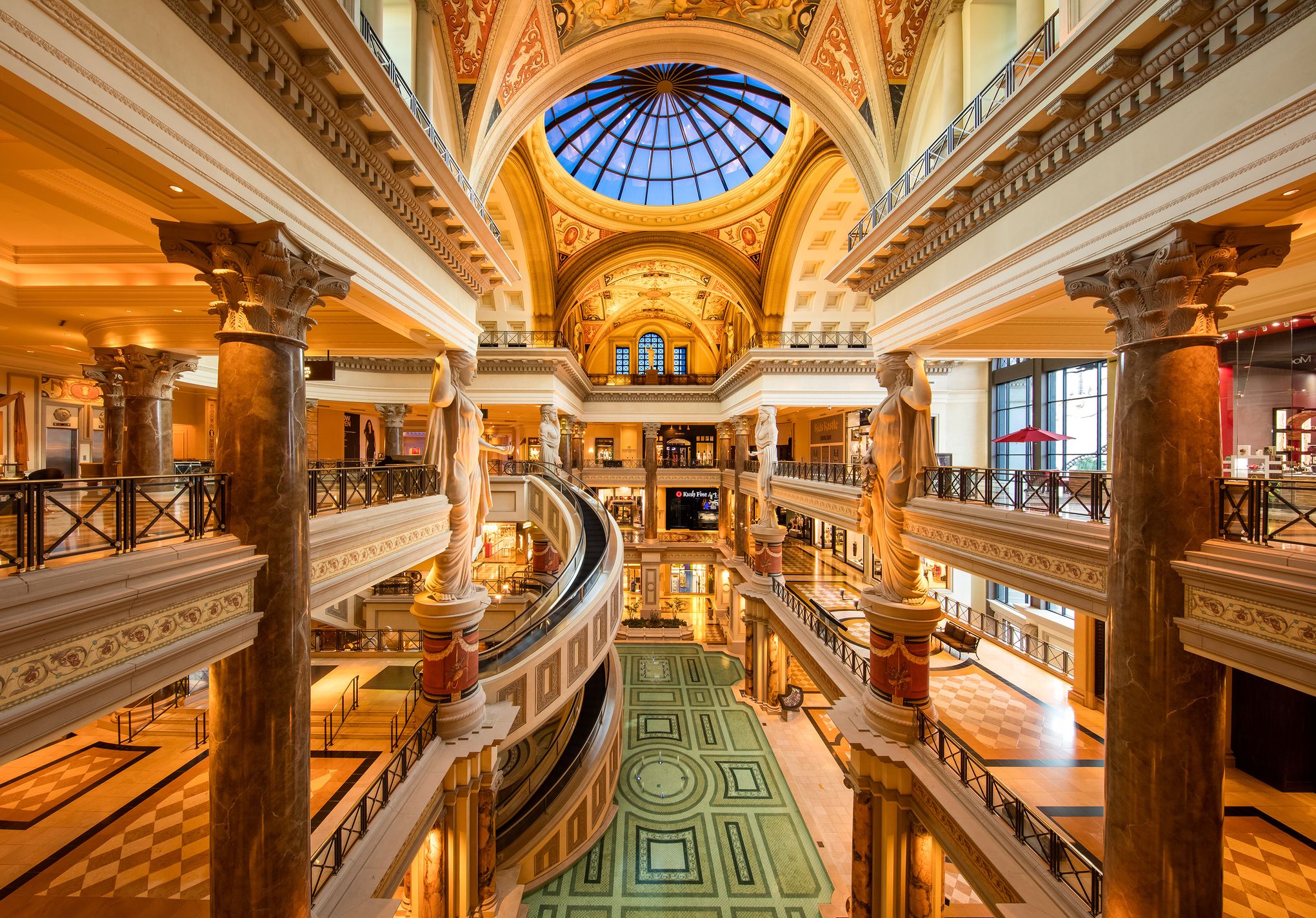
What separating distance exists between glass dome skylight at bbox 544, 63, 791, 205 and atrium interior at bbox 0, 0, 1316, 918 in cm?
19

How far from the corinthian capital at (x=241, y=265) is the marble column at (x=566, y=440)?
15.4m

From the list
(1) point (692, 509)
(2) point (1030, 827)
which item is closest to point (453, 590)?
(2) point (1030, 827)

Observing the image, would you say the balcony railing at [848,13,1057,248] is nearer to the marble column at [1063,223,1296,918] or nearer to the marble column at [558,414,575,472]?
the marble column at [1063,223,1296,918]

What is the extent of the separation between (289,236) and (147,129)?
0.97 meters

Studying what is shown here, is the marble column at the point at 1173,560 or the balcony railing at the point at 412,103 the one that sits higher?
the balcony railing at the point at 412,103

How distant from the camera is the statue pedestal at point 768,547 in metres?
14.9

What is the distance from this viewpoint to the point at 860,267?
793cm

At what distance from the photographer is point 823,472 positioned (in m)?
13.1

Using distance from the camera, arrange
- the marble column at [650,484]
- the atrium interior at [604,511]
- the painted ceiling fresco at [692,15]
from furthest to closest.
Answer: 1. the marble column at [650,484]
2. the painted ceiling fresco at [692,15]
3. the atrium interior at [604,511]

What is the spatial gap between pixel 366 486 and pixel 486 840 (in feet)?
16.0

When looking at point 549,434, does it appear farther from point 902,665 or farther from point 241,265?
point 241,265

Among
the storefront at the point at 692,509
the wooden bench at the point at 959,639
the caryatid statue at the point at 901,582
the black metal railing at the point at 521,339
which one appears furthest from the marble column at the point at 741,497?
the caryatid statue at the point at 901,582

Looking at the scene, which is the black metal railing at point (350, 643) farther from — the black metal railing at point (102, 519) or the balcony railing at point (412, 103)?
the balcony railing at point (412, 103)

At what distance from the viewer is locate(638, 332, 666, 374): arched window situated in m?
26.6
